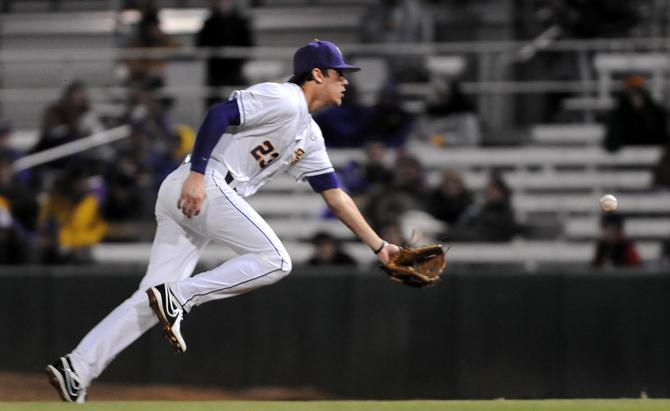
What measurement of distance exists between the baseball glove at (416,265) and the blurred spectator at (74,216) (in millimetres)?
5059

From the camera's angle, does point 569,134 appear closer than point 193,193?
No

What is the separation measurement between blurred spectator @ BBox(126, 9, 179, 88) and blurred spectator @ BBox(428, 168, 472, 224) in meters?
3.87

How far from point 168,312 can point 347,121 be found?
20.2ft

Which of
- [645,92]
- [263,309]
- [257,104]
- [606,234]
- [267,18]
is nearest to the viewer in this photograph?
[257,104]

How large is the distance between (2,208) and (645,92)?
592 cm

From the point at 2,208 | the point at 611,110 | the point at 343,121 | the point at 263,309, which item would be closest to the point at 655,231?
the point at 611,110

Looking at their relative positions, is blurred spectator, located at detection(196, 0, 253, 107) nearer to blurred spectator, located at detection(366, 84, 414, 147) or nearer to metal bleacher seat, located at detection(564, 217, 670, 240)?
blurred spectator, located at detection(366, 84, 414, 147)

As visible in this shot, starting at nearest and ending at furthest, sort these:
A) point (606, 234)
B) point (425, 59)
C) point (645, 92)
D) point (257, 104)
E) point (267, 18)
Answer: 1. point (257, 104)
2. point (606, 234)
3. point (645, 92)
4. point (425, 59)
5. point (267, 18)

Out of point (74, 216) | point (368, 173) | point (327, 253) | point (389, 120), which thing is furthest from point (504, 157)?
point (74, 216)

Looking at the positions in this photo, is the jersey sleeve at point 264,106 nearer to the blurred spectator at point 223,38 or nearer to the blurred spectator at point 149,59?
the blurred spectator at point 223,38

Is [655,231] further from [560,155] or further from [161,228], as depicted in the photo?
[161,228]

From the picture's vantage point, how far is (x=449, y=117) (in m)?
12.8

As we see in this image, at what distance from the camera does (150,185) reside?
40.4 ft

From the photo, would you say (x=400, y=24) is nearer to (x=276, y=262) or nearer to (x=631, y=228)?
(x=631, y=228)
